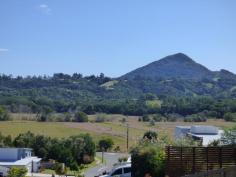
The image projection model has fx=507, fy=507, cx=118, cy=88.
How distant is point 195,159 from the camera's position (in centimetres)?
1536

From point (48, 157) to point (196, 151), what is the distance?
129ft

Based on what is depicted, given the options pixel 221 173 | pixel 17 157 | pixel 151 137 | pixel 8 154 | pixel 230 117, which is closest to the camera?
pixel 221 173

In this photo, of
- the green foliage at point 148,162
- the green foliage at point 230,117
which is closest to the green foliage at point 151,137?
the green foliage at point 148,162

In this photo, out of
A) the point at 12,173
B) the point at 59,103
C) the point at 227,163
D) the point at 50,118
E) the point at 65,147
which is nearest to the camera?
the point at 227,163

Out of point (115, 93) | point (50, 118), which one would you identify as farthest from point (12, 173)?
point (115, 93)

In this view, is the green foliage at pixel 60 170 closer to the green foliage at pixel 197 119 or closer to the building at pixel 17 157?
the building at pixel 17 157

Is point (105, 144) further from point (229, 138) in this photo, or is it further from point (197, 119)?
point (229, 138)

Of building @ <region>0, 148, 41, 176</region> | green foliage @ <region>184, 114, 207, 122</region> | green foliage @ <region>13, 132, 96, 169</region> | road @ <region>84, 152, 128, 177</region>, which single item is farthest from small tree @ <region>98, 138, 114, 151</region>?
green foliage @ <region>184, 114, 207, 122</region>

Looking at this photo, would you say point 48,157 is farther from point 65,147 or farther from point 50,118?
point 50,118

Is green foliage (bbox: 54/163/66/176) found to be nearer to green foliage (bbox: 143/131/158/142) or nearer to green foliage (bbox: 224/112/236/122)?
green foliage (bbox: 143/131/158/142)

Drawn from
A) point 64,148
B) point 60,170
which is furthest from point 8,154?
point 60,170

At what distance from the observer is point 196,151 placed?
15375 millimetres

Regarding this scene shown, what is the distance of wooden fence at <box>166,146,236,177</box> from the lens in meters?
15.1

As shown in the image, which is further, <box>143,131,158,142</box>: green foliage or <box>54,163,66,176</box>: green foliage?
<box>54,163,66,176</box>: green foliage
